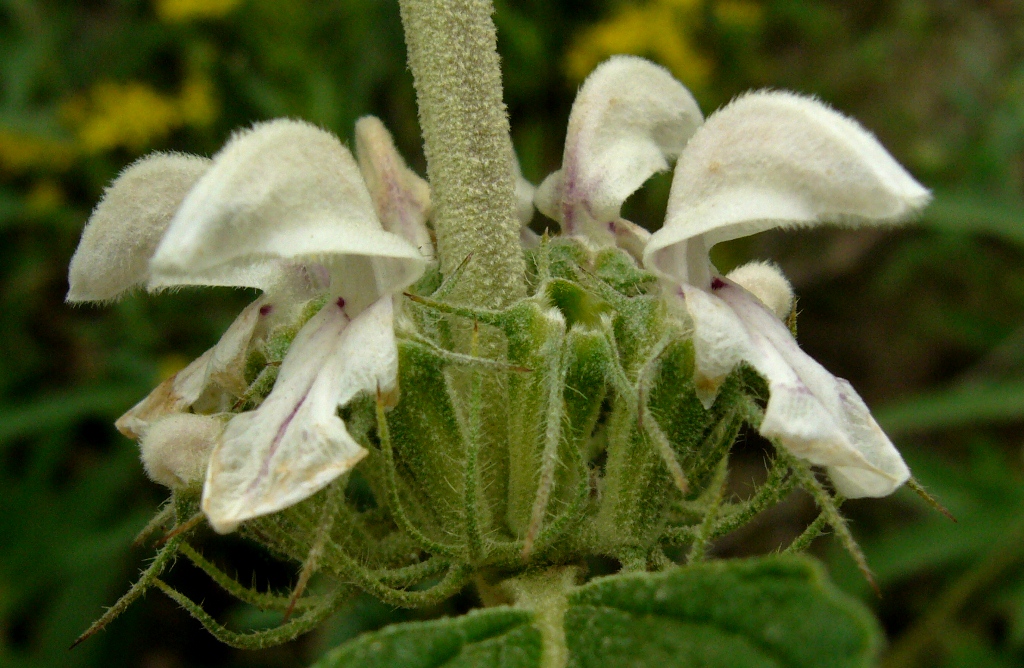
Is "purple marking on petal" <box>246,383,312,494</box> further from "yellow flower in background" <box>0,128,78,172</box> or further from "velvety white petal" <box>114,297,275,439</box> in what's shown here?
"yellow flower in background" <box>0,128,78,172</box>

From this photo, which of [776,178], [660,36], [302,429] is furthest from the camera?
[660,36]

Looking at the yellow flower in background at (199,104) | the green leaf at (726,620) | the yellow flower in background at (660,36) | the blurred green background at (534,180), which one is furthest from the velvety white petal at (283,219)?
the yellow flower in background at (660,36)

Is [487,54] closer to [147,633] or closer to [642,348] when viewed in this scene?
[642,348]

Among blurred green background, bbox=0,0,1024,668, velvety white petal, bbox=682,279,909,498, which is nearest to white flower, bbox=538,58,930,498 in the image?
velvety white petal, bbox=682,279,909,498

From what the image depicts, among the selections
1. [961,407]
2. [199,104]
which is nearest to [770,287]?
[961,407]

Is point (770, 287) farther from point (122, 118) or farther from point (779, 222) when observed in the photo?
point (122, 118)

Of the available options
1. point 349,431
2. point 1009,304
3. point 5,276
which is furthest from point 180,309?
point 1009,304
